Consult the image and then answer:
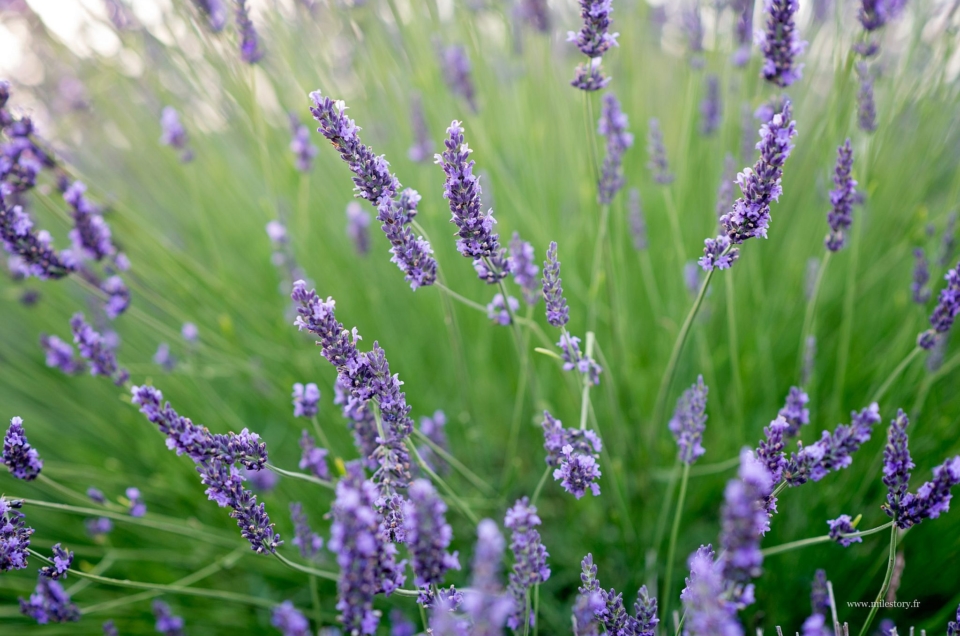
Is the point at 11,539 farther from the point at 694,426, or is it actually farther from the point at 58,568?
the point at 694,426

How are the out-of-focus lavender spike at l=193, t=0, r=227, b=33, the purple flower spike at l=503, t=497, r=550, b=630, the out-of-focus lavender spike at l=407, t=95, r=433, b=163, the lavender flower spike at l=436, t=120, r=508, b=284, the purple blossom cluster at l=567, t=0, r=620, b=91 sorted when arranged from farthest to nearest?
the out-of-focus lavender spike at l=407, t=95, r=433, b=163 < the out-of-focus lavender spike at l=193, t=0, r=227, b=33 < the purple blossom cluster at l=567, t=0, r=620, b=91 < the lavender flower spike at l=436, t=120, r=508, b=284 < the purple flower spike at l=503, t=497, r=550, b=630

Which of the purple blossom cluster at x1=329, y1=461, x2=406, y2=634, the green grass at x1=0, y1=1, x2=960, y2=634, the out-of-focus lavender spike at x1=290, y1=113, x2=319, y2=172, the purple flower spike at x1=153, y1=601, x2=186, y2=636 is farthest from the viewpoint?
the out-of-focus lavender spike at x1=290, y1=113, x2=319, y2=172

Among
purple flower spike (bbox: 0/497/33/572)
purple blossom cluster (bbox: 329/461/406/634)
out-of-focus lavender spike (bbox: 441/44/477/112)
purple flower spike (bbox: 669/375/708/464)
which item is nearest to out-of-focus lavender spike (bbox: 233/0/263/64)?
out-of-focus lavender spike (bbox: 441/44/477/112)

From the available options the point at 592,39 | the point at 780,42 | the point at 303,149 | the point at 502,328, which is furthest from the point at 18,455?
the point at 780,42

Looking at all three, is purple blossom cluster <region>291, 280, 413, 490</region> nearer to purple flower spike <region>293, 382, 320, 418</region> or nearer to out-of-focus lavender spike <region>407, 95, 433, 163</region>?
purple flower spike <region>293, 382, 320, 418</region>

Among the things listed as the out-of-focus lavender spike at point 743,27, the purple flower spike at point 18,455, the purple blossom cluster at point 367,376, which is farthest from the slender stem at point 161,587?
the out-of-focus lavender spike at point 743,27

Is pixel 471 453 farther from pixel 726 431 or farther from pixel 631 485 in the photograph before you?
pixel 726 431

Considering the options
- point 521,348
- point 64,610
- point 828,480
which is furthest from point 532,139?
point 64,610

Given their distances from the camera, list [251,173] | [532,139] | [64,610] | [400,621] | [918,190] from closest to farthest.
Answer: [64,610]
[400,621]
[918,190]
[532,139]
[251,173]
